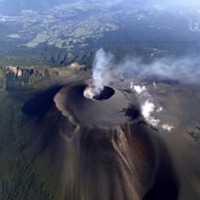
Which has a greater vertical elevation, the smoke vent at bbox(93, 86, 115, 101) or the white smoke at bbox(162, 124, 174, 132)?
the white smoke at bbox(162, 124, 174, 132)

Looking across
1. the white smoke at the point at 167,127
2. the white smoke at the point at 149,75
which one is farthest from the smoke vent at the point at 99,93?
the white smoke at the point at 167,127

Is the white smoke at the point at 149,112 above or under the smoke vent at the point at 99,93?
above

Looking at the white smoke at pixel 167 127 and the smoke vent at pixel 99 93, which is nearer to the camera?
the white smoke at pixel 167 127

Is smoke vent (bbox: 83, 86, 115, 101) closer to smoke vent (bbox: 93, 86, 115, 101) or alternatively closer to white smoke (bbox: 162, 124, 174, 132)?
smoke vent (bbox: 93, 86, 115, 101)

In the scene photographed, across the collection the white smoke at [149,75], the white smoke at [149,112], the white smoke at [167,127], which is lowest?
the white smoke at [149,75]

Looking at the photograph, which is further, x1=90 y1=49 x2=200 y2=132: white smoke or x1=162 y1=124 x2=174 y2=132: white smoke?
x1=90 y1=49 x2=200 y2=132: white smoke

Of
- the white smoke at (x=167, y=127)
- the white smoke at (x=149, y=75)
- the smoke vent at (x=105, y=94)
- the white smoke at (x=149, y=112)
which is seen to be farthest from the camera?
the smoke vent at (x=105, y=94)

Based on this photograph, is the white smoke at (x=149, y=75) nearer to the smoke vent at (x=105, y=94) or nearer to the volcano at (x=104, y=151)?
the smoke vent at (x=105, y=94)

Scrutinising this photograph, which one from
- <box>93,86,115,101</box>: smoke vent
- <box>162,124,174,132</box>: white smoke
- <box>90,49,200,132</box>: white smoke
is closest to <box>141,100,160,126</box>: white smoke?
<box>90,49,200,132</box>: white smoke
